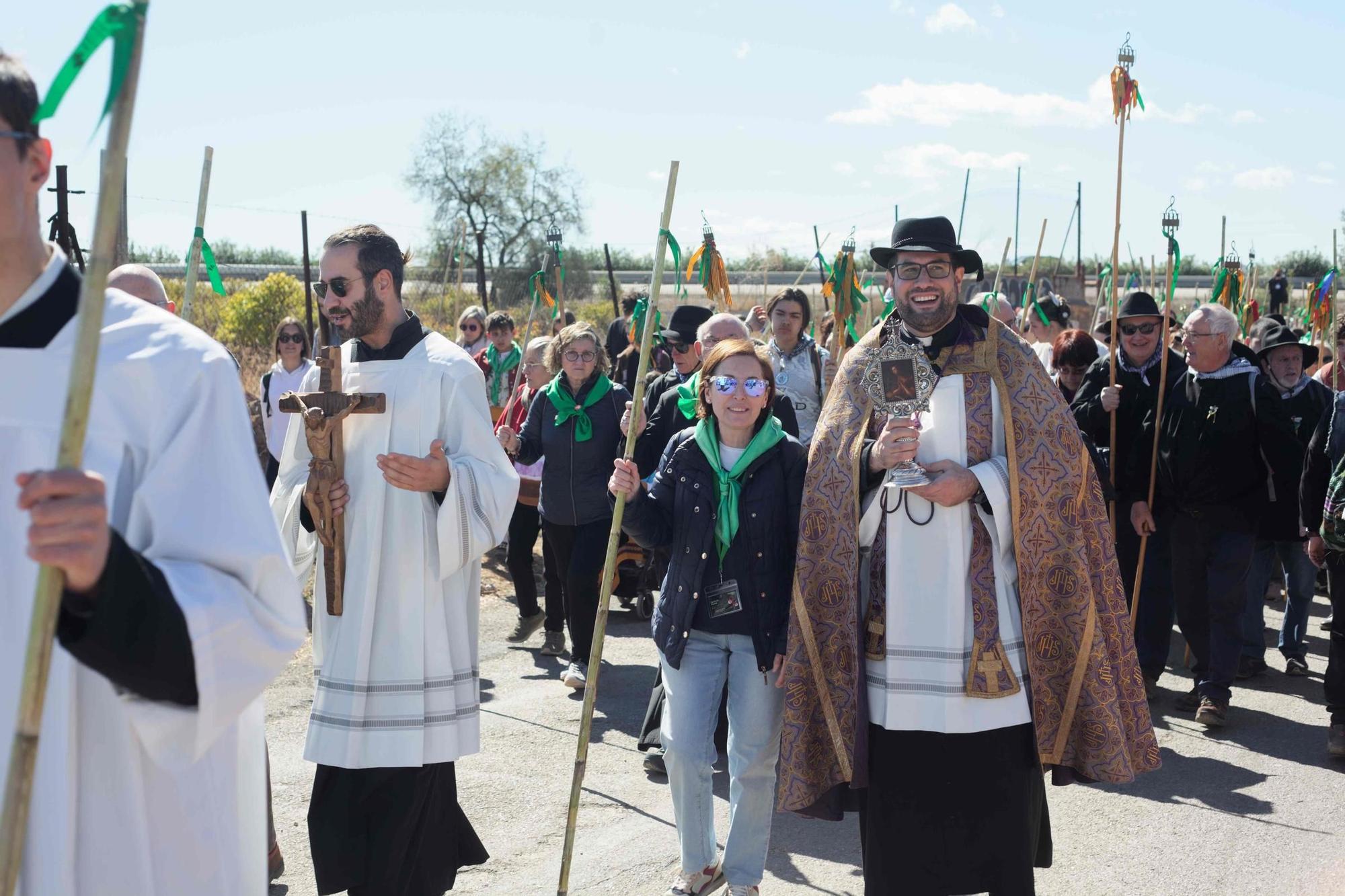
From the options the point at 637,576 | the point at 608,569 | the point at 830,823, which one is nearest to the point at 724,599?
the point at 608,569

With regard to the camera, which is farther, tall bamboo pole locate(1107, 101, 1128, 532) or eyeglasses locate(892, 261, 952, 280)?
tall bamboo pole locate(1107, 101, 1128, 532)

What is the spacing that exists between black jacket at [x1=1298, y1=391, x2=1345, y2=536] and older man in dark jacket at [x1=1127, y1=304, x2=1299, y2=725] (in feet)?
1.14

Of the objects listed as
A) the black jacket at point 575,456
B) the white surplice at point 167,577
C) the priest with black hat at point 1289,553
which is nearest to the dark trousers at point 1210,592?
the priest with black hat at point 1289,553

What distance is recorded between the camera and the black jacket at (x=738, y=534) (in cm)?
506

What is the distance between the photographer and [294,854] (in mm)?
5598

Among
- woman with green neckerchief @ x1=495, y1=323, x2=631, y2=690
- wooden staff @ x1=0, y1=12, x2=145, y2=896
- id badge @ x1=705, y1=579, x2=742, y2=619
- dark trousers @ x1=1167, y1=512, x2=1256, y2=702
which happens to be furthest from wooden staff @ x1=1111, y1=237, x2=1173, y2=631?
wooden staff @ x1=0, y1=12, x2=145, y2=896

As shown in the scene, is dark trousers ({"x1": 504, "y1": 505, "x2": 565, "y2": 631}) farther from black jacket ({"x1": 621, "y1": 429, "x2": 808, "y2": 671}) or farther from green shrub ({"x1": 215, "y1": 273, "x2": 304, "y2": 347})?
green shrub ({"x1": 215, "y1": 273, "x2": 304, "y2": 347})

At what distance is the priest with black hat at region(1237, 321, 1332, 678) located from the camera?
351 inches

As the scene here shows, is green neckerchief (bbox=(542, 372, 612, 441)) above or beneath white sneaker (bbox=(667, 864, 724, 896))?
above

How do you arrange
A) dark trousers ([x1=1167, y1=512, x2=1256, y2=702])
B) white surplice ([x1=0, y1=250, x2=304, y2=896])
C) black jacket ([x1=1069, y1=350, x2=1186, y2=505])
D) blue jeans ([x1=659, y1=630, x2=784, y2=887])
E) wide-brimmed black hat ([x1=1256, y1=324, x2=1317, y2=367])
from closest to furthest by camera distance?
white surplice ([x1=0, y1=250, x2=304, y2=896]), blue jeans ([x1=659, y1=630, x2=784, y2=887]), dark trousers ([x1=1167, y1=512, x2=1256, y2=702]), black jacket ([x1=1069, y1=350, x2=1186, y2=505]), wide-brimmed black hat ([x1=1256, y1=324, x2=1317, y2=367])

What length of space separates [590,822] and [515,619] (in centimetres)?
441

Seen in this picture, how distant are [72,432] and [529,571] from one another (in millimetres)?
7683

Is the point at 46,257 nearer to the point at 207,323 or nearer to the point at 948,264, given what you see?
the point at 948,264

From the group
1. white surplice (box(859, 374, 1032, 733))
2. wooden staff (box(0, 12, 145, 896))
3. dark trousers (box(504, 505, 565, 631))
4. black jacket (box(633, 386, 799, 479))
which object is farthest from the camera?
dark trousers (box(504, 505, 565, 631))
